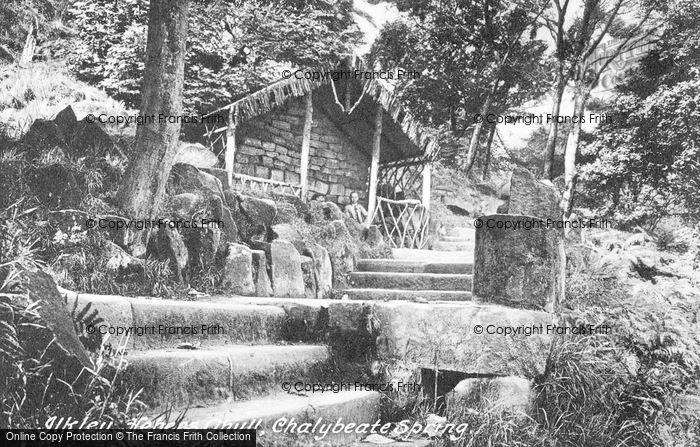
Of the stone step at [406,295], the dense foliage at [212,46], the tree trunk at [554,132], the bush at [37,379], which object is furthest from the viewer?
the tree trunk at [554,132]

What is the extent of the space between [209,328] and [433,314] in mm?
1523

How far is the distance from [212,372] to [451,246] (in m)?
10.3

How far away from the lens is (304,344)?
4.21 m

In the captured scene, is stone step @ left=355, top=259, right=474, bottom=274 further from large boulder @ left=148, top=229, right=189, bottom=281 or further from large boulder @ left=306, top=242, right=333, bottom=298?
large boulder @ left=148, top=229, right=189, bottom=281

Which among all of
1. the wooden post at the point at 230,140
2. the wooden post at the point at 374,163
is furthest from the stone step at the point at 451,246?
the wooden post at the point at 230,140

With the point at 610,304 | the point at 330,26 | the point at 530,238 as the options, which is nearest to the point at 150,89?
the point at 530,238

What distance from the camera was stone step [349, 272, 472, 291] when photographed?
24.4 feet

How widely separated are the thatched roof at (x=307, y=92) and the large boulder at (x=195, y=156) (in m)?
2.32

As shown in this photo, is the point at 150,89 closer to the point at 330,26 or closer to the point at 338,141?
the point at 338,141

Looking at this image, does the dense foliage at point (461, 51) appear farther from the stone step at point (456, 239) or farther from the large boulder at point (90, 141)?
the large boulder at point (90, 141)

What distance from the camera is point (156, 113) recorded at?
5.41m

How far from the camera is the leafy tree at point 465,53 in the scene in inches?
765

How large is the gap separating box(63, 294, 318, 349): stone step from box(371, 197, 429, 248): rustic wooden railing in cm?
885

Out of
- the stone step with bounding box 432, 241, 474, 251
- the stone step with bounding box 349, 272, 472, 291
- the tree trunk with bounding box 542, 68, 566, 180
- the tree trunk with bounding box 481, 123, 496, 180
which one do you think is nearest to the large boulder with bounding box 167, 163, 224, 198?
the stone step with bounding box 349, 272, 472, 291
